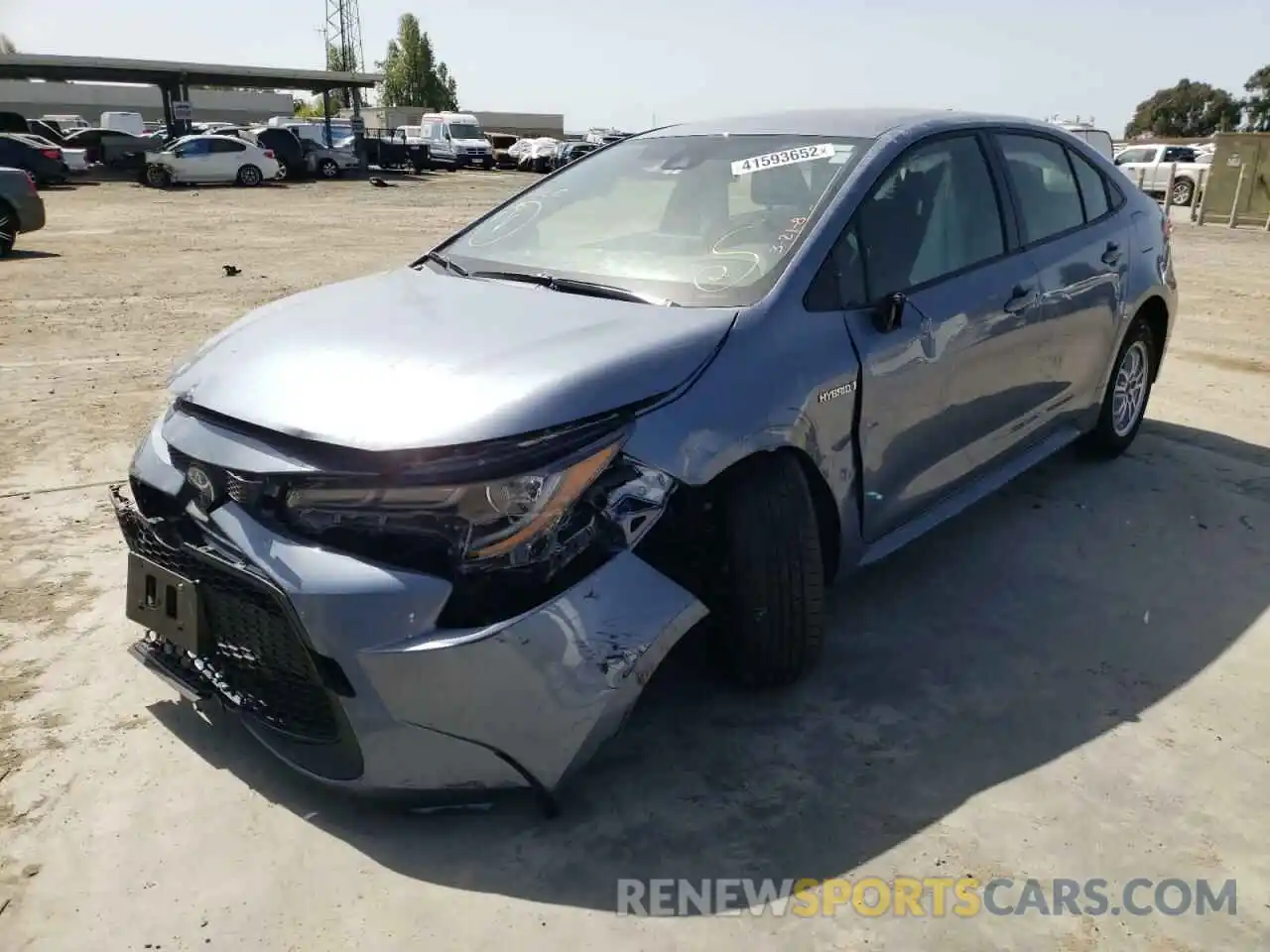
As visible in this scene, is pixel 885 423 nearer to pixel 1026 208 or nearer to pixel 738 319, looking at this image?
pixel 738 319

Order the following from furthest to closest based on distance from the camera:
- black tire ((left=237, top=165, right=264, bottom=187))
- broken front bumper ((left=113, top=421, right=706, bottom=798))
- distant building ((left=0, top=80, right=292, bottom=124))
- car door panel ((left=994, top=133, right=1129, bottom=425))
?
distant building ((left=0, top=80, right=292, bottom=124))
black tire ((left=237, top=165, right=264, bottom=187))
car door panel ((left=994, top=133, right=1129, bottom=425))
broken front bumper ((left=113, top=421, right=706, bottom=798))

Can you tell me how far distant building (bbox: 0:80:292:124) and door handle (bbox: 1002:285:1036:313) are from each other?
235 feet

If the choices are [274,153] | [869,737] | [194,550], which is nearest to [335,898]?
[194,550]

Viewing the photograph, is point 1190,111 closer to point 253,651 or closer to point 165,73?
point 165,73

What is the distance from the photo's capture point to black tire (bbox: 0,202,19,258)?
1234 cm

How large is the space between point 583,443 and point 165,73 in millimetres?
42307

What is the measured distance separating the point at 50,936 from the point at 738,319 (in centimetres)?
212

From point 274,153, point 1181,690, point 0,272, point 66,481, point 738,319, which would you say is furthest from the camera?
point 274,153

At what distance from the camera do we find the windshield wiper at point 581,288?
2.93m

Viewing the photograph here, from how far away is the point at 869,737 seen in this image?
9.34 ft

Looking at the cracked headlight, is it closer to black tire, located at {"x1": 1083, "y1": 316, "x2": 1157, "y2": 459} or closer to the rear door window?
black tire, located at {"x1": 1083, "y1": 316, "x2": 1157, "y2": 459}

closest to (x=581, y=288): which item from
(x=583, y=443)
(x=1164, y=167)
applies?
(x=583, y=443)

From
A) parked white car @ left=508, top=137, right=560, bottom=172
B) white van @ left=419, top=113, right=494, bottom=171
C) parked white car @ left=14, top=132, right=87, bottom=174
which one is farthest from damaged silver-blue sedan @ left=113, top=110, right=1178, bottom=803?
white van @ left=419, top=113, right=494, bottom=171

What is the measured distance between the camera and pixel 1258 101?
234ft
